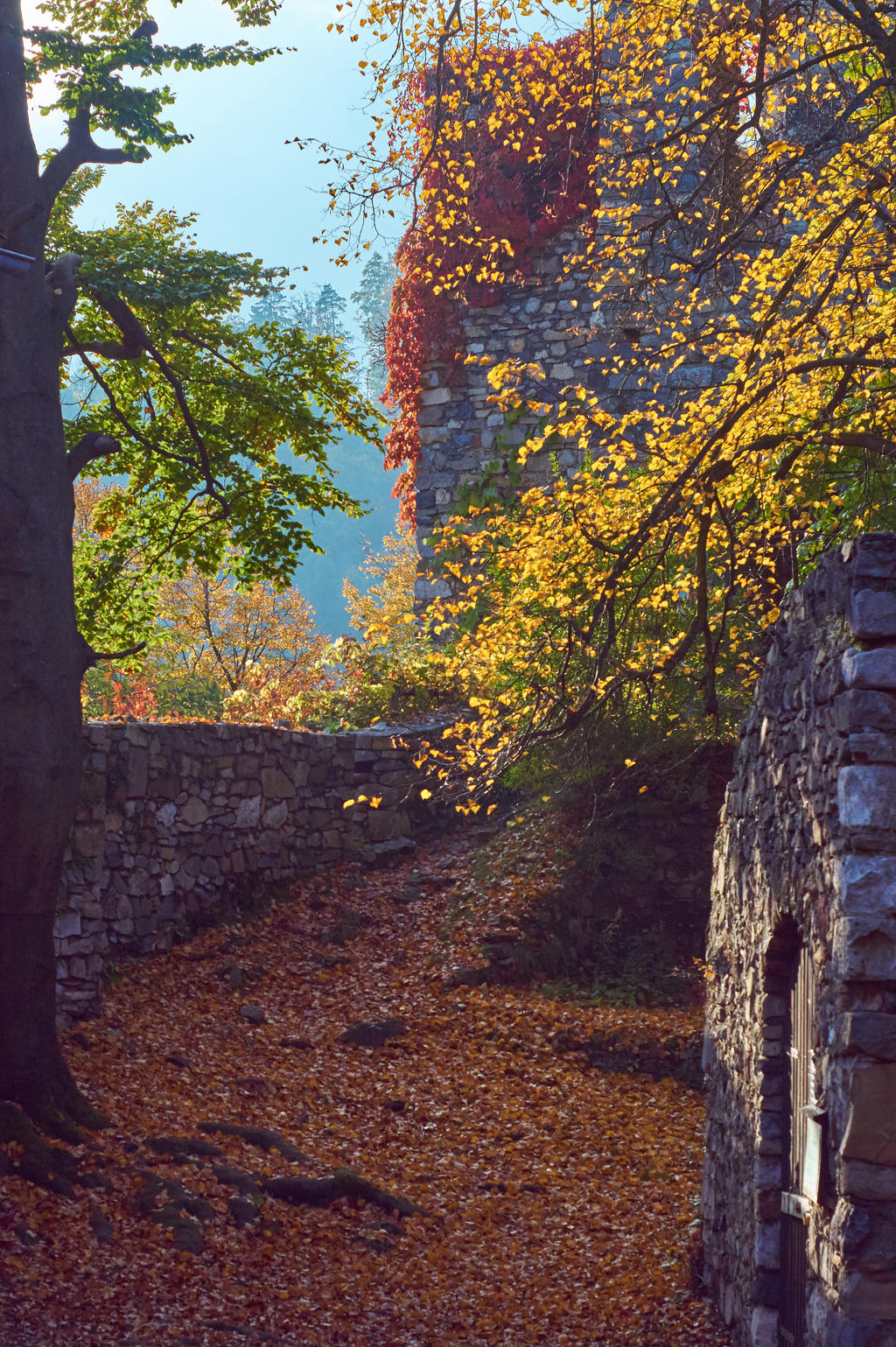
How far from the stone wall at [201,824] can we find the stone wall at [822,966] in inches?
152

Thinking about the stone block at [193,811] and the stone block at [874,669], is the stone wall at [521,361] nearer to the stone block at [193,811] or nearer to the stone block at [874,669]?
the stone block at [193,811]

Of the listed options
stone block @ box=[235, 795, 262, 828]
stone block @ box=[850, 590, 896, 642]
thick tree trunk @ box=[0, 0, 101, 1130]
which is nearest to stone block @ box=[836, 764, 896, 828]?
stone block @ box=[850, 590, 896, 642]

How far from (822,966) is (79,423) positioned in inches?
299

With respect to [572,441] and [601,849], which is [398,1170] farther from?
[572,441]

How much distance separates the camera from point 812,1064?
13.6 ft

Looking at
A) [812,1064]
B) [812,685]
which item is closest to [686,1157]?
[812,1064]

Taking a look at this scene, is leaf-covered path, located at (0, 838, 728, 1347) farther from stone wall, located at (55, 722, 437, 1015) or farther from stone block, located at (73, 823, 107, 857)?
stone block, located at (73, 823, 107, 857)

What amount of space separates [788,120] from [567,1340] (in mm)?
14675

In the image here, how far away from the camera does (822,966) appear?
13.0 ft

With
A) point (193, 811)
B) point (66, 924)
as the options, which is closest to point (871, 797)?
point (66, 924)

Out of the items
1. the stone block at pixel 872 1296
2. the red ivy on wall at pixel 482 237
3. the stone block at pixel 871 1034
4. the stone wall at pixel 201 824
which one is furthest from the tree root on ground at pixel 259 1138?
the red ivy on wall at pixel 482 237

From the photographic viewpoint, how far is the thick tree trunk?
623cm

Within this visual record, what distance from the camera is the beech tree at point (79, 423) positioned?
630 centimetres

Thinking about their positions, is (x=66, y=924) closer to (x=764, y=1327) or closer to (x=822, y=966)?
(x=764, y=1327)
